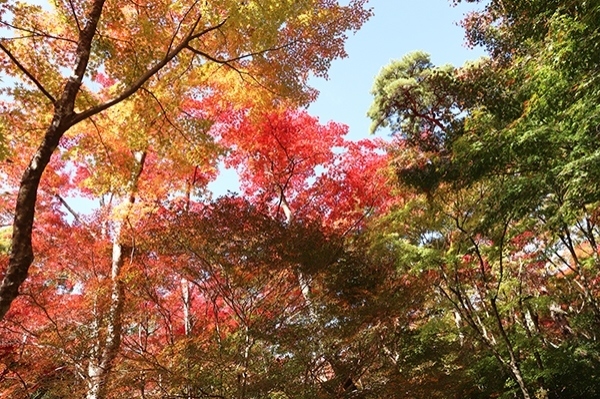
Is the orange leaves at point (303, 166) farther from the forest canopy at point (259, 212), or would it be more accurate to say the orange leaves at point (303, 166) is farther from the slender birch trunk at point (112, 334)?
the slender birch trunk at point (112, 334)

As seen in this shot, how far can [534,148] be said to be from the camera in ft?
16.6

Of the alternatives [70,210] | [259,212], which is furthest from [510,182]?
[70,210]

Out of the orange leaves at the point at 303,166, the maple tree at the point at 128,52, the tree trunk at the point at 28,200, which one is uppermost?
the orange leaves at the point at 303,166

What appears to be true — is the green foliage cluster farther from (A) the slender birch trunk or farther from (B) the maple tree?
(A) the slender birch trunk

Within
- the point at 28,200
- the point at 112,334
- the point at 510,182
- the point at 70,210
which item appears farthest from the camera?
the point at 70,210

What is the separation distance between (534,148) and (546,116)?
0.43 meters

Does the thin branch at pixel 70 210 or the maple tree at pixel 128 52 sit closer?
the maple tree at pixel 128 52

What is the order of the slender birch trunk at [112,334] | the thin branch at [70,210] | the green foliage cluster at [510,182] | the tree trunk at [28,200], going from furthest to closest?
the thin branch at [70,210] < the slender birch trunk at [112,334] < the green foliage cluster at [510,182] < the tree trunk at [28,200]

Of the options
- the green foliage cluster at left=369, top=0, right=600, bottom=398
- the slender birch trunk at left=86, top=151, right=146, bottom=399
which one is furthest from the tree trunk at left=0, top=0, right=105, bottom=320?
the green foliage cluster at left=369, top=0, right=600, bottom=398

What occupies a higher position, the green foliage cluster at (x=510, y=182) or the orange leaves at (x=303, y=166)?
the orange leaves at (x=303, y=166)

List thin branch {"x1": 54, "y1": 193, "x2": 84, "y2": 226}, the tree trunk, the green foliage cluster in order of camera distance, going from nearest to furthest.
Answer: the tree trunk, the green foliage cluster, thin branch {"x1": 54, "y1": 193, "x2": 84, "y2": 226}

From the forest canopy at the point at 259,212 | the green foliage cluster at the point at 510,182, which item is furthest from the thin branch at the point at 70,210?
the green foliage cluster at the point at 510,182

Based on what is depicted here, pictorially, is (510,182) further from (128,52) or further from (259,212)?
(128,52)

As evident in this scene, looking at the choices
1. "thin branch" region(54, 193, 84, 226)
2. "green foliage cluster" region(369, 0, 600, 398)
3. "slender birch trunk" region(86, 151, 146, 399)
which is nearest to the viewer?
"green foliage cluster" region(369, 0, 600, 398)
